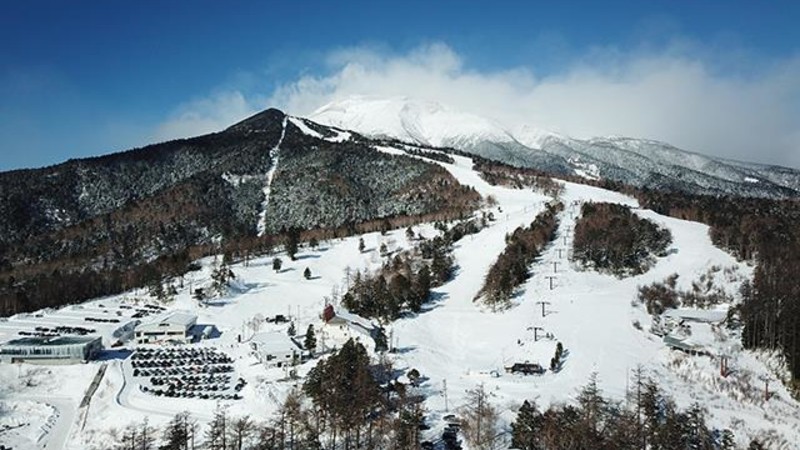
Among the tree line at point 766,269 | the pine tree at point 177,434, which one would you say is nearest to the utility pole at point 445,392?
the pine tree at point 177,434

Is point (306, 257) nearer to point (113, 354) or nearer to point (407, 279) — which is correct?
point (407, 279)

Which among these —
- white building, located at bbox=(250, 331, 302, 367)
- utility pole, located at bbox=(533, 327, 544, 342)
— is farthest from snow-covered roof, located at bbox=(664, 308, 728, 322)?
white building, located at bbox=(250, 331, 302, 367)

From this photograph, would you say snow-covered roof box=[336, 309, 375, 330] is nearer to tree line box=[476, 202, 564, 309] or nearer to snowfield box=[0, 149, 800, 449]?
snowfield box=[0, 149, 800, 449]

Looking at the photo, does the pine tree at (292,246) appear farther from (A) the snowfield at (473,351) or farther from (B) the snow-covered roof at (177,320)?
(B) the snow-covered roof at (177,320)

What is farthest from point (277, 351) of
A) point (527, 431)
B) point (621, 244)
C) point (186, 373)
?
point (621, 244)

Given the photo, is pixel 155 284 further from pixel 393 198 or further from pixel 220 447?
pixel 393 198

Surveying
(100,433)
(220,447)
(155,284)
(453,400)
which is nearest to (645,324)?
(453,400)
